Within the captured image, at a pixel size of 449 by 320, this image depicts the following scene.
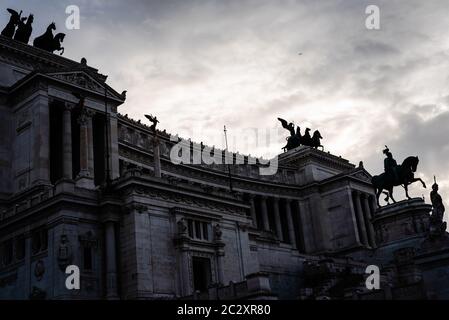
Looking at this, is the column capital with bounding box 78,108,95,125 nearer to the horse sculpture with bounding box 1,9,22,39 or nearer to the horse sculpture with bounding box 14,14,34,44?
the horse sculpture with bounding box 14,14,34,44

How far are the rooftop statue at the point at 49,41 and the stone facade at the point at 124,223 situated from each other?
3.22 m

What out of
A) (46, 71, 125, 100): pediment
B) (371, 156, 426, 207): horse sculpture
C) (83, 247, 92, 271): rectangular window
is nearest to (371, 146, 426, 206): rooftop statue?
(371, 156, 426, 207): horse sculpture

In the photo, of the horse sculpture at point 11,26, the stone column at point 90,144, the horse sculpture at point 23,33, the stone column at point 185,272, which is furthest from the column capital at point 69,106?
the stone column at point 185,272

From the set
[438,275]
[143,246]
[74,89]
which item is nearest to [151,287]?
[143,246]

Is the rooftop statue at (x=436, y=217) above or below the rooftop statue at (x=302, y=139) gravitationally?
below

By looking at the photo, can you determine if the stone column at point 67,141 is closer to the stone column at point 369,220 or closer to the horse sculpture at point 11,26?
the horse sculpture at point 11,26

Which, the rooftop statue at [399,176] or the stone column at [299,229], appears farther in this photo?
the stone column at [299,229]

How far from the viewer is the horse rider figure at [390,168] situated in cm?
6938

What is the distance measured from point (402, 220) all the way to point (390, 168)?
6558 millimetres

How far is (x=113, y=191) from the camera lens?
169ft

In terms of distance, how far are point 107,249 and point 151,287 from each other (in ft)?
14.9

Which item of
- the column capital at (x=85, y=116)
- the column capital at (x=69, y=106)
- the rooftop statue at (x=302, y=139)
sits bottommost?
the column capital at (x=85, y=116)

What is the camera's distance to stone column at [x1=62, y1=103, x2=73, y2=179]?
63812mm
